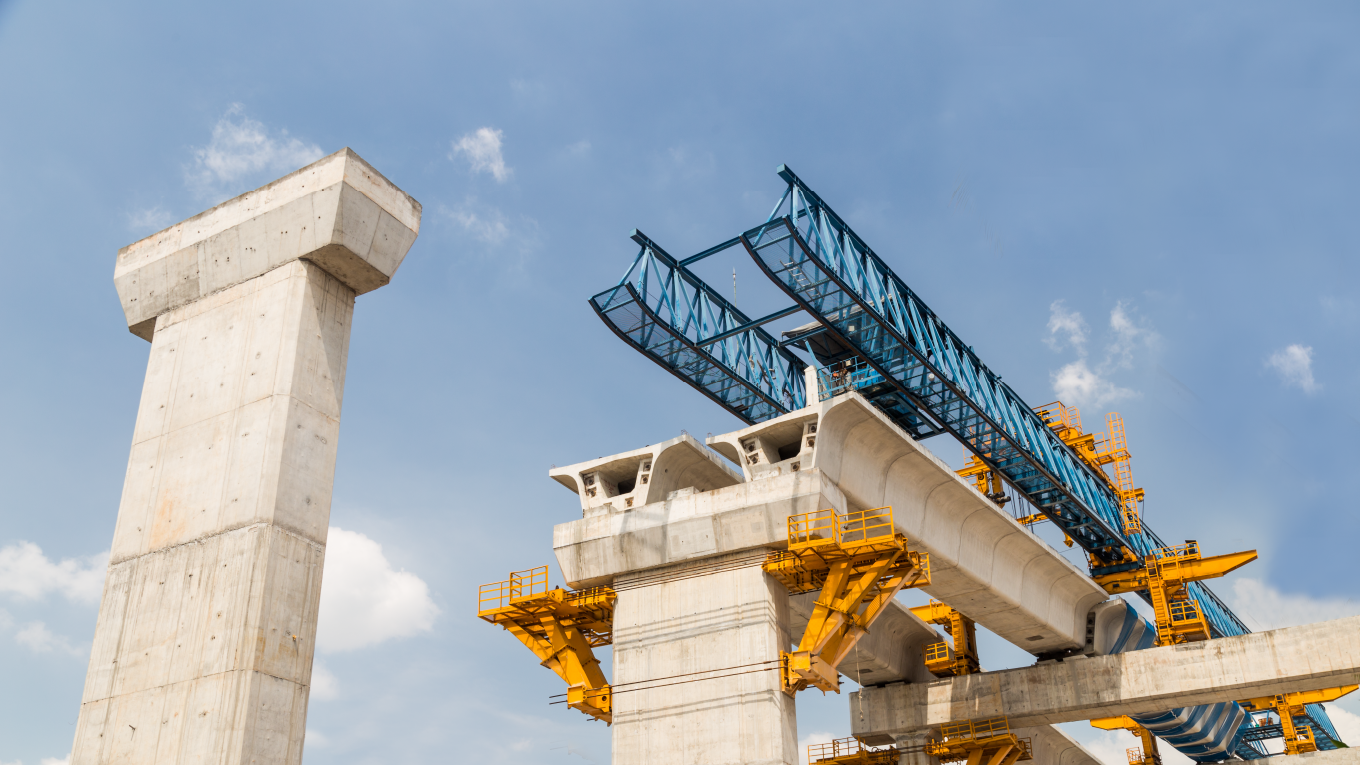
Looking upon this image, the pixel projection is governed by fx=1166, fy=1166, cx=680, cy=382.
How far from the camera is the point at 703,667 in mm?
24297

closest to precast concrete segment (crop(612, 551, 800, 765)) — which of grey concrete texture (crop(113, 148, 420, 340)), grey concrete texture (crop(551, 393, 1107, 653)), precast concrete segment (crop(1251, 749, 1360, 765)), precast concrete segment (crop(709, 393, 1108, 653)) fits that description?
grey concrete texture (crop(551, 393, 1107, 653))

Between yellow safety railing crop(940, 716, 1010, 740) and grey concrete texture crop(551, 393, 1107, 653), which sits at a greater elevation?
grey concrete texture crop(551, 393, 1107, 653)

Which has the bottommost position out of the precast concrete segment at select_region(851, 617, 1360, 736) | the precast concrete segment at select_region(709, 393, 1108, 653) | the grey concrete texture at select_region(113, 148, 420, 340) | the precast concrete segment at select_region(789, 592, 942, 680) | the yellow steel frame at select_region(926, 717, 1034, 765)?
the yellow steel frame at select_region(926, 717, 1034, 765)

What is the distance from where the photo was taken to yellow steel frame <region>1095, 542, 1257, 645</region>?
34594 mm

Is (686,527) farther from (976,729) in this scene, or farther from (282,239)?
(976,729)

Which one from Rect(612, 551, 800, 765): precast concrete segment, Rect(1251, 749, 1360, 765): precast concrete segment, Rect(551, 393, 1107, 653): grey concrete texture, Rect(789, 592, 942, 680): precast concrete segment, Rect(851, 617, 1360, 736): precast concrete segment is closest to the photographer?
Rect(612, 551, 800, 765): precast concrete segment

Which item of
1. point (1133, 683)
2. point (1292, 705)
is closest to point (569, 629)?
point (1133, 683)

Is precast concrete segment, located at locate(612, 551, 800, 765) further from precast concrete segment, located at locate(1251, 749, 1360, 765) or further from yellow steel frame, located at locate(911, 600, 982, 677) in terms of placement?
precast concrete segment, located at locate(1251, 749, 1360, 765)

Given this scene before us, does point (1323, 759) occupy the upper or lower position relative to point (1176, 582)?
lower

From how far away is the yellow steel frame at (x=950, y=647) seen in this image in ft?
116

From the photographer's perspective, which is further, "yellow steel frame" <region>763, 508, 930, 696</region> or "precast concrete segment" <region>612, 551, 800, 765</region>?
"yellow steel frame" <region>763, 508, 930, 696</region>

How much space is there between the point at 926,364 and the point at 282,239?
15442 mm

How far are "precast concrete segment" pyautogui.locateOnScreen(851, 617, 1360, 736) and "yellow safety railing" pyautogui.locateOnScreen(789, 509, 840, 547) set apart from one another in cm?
1217

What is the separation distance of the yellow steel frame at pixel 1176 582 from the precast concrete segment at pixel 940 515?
80.2 inches
